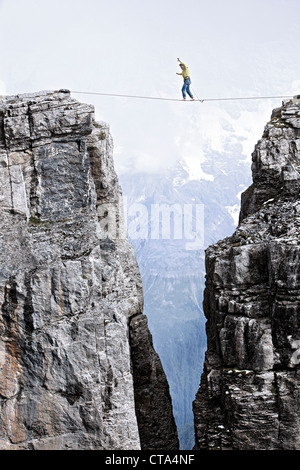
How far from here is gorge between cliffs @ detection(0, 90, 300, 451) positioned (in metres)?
35.8

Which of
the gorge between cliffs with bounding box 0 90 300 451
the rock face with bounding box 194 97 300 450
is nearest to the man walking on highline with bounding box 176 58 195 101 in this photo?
the gorge between cliffs with bounding box 0 90 300 451

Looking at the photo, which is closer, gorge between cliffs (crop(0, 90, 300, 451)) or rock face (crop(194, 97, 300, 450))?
rock face (crop(194, 97, 300, 450))

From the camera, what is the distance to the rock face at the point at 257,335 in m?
35.5

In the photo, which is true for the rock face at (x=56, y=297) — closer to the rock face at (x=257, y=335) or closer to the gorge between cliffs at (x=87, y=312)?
the gorge between cliffs at (x=87, y=312)

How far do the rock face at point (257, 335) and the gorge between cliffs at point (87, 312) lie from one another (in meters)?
0.07

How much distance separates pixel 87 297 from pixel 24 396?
7.55 metres

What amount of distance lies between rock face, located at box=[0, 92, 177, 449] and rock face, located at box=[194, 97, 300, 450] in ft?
19.7

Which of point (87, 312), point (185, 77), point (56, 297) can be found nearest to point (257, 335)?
point (87, 312)

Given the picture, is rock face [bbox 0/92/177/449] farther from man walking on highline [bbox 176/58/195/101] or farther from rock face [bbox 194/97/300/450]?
man walking on highline [bbox 176/58/195/101]

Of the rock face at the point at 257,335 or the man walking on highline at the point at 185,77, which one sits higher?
the man walking on highline at the point at 185,77

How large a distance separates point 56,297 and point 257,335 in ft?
43.4

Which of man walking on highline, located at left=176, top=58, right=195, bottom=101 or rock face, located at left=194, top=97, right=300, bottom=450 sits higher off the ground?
man walking on highline, located at left=176, top=58, right=195, bottom=101

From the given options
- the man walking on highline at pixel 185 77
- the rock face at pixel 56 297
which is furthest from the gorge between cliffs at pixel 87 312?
the man walking on highline at pixel 185 77
